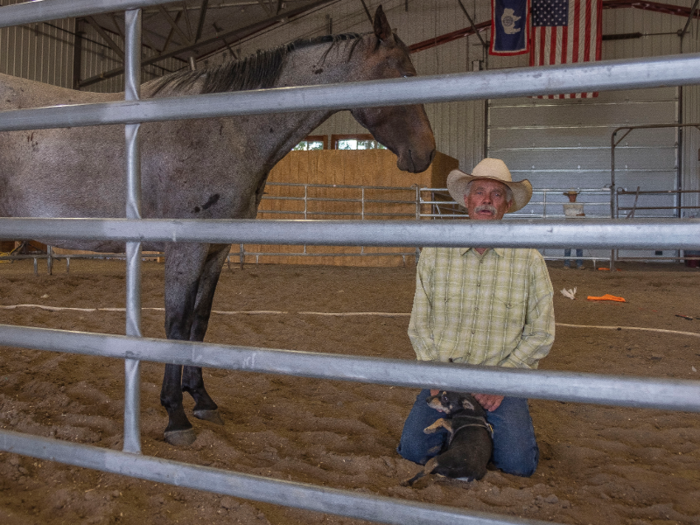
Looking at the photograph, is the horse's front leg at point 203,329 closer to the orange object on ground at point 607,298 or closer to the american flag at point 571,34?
the orange object on ground at point 607,298

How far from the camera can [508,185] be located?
7.29 ft

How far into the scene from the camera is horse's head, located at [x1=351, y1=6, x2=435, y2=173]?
7.72 feet

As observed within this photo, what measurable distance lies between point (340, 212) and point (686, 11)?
10.1 meters

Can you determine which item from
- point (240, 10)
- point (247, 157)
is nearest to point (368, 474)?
point (247, 157)

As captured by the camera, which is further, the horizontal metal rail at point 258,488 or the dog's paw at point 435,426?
the dog's paw at point 435,426

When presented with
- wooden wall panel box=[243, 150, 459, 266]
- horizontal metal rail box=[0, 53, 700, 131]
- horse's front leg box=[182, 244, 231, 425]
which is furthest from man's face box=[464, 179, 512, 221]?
wooden wall panel box=[243, 150, 459, 266]

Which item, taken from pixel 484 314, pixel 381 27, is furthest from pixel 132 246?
pixel 381 27

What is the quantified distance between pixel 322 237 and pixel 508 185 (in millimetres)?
1450

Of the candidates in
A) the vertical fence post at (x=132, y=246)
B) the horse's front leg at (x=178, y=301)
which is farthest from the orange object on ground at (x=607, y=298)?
the vertical fence post at (x=132, y=246)

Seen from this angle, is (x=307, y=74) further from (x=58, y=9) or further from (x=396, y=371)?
(x=396, y=371)

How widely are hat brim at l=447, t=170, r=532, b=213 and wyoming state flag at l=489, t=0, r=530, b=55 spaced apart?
1014cm

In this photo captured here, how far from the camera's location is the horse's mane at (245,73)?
232 cm

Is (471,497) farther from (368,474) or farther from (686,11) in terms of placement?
(686,11)

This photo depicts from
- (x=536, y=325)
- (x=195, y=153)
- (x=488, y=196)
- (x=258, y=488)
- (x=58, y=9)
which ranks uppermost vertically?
(x=58, y=9)
